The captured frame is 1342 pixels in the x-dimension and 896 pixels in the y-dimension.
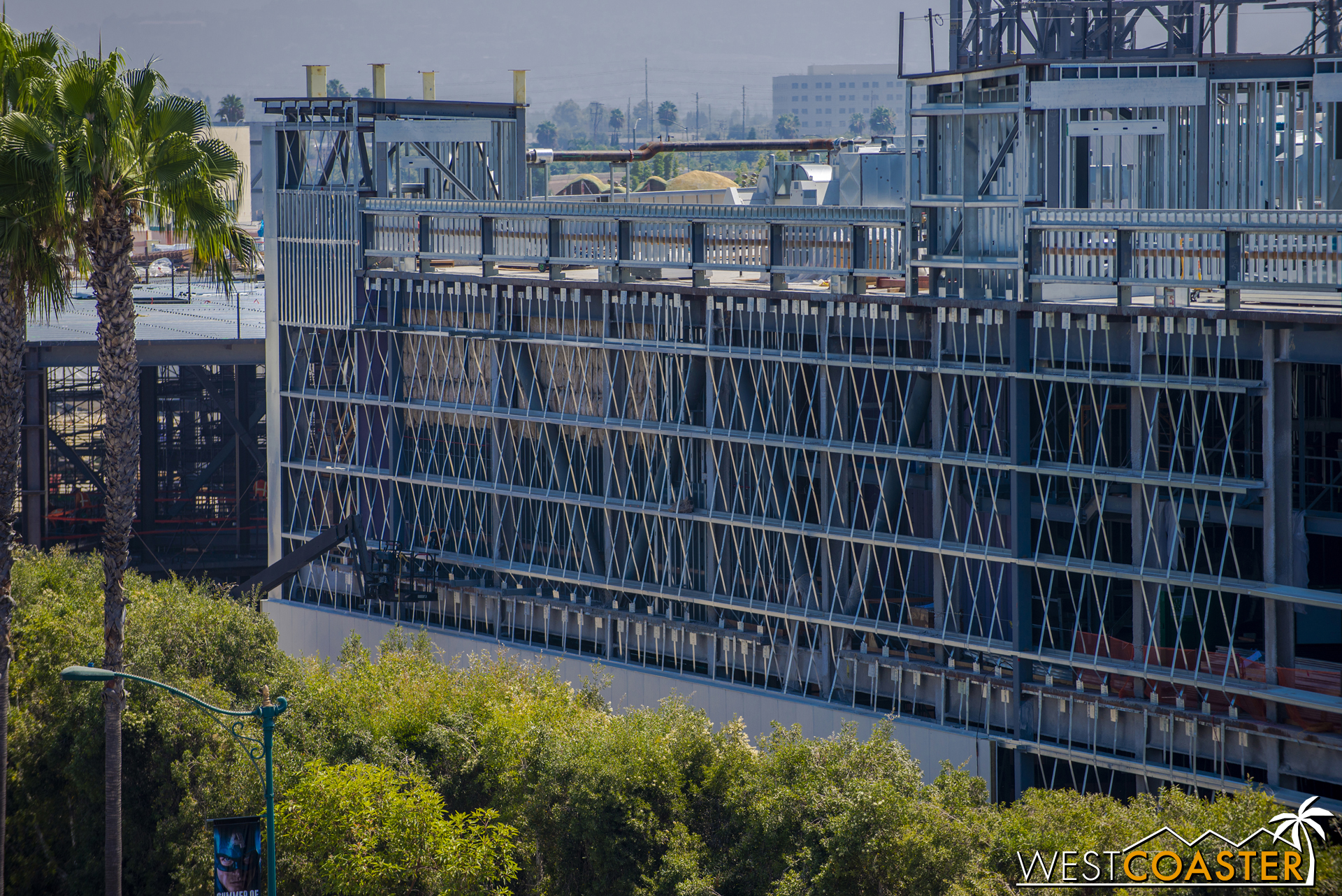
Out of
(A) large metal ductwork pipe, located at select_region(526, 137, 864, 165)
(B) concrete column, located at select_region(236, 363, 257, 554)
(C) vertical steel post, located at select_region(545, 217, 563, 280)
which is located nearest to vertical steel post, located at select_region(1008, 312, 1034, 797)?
(C) vertical steel post, located at select_region(545, 217, 563, 280)

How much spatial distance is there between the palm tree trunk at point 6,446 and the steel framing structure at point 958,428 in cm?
1689

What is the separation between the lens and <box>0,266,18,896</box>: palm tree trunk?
3431 cm

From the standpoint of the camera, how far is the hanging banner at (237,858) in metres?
29.0

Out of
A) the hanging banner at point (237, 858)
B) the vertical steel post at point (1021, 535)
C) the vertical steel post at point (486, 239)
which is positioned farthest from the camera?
the vertical steel post at point (486, 239)

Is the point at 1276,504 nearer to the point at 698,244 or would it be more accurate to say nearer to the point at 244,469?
the point at 698,244

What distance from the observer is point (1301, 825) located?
2878 cm

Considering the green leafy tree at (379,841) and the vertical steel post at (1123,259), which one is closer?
the green leafy tree at (379,841)

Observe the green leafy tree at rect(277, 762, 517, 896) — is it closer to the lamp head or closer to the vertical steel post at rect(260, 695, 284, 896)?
the vertical steel post at rect(260, 695, 284, 896)

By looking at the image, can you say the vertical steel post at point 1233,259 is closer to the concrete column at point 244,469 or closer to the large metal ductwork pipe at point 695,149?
the large metal ductwork pipe at point 695,149

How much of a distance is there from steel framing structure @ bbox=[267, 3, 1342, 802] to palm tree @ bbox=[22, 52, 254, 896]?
15097mm

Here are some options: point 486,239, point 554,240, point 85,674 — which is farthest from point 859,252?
point 85,674

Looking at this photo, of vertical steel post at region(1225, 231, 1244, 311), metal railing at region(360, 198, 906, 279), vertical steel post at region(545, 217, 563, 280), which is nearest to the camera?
vertical steel post at region(1225, 231, 1244, 311)

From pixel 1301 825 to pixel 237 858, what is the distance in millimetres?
18651

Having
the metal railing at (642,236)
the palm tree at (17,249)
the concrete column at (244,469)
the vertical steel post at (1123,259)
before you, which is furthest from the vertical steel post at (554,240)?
the concrete column at (244,469)
